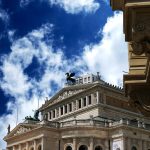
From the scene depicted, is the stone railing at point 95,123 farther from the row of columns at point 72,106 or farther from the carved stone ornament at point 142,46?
the carved stone ornament at point 142,46

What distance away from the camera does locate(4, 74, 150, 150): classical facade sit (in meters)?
64.3

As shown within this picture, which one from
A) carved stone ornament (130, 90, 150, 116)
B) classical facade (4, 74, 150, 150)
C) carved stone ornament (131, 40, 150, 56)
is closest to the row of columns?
classical facade (4, 74, 150, 150)

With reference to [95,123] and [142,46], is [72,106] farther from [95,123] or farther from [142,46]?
[142,46]

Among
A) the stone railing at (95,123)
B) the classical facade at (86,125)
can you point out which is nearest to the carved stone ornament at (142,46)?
the classical facade at (86,125)

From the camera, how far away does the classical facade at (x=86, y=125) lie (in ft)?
211

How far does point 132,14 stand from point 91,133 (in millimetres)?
56315

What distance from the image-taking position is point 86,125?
64250 mm

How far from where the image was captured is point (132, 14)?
29.1ft

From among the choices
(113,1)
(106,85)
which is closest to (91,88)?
(106,85)

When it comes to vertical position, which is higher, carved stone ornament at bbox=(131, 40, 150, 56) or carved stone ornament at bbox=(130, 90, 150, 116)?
carved stone ornament at bbox=(131, 40, 150, 56)

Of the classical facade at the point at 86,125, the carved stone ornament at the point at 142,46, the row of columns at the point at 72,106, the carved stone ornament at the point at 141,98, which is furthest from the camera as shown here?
the row of columns at the point at 72,106

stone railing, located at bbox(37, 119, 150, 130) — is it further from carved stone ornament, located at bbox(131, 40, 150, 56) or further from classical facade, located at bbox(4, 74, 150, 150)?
carved stone ornament, located at bbox(131, 40, 150, 56)

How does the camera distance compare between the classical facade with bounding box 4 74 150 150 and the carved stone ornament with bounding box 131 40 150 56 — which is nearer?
the carved stone ornament with bounding box 131 40 150 56

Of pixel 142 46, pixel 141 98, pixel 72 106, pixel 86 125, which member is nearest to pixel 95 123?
pixel 86 125
